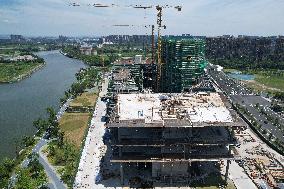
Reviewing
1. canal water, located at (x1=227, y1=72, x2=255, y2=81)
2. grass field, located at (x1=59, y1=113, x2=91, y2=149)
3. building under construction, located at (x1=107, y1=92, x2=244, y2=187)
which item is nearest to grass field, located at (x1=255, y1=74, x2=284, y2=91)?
canal water, located at (x1=227, y1=72, x2=255, y2=81)

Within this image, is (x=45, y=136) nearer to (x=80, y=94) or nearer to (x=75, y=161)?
(x=75, y=161)

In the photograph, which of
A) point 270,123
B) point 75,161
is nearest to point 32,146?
point 75,161

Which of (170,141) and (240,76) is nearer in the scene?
(170,141)

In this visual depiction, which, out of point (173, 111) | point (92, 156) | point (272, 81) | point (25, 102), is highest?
point (173, 111)

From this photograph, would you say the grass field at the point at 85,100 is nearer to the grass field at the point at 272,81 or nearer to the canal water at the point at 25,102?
the canal water at the point at 25,102

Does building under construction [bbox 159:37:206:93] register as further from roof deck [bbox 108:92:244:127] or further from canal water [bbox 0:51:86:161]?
canal water [bbox 0:51:86:161]

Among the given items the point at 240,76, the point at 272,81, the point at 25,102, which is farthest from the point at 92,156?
the point at 240,76

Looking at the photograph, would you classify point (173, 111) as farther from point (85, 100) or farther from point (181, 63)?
point (85, 100)
